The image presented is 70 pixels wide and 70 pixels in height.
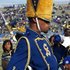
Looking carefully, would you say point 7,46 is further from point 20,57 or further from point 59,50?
point 20,57

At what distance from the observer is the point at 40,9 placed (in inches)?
136

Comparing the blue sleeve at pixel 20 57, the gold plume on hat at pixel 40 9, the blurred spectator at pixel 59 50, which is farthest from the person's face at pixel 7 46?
the blue sleeve at pixel 20 57

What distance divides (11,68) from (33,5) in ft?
2.08

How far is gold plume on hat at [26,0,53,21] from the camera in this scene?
3.44 meters

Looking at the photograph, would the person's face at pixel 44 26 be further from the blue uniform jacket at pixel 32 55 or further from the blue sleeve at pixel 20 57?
the blue sleeve at pixel 20 57

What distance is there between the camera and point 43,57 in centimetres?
332

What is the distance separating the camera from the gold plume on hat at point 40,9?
11.3ft

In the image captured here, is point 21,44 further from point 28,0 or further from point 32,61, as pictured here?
point 28,0

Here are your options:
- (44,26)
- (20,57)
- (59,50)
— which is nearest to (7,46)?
(59,50)

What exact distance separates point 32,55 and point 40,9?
1.52 feet

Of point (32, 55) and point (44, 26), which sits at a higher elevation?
point (44, 26)

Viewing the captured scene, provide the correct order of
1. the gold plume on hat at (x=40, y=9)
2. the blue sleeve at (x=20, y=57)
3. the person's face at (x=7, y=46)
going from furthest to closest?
the person's face at (x=7, y=46) → the gold plume on hat at (x=40, y=9) → the blue sleeve at (x=20, y=57)

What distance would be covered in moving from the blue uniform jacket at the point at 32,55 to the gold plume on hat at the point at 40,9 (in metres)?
0.17

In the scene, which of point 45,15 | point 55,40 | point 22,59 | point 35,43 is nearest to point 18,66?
point 22,59
